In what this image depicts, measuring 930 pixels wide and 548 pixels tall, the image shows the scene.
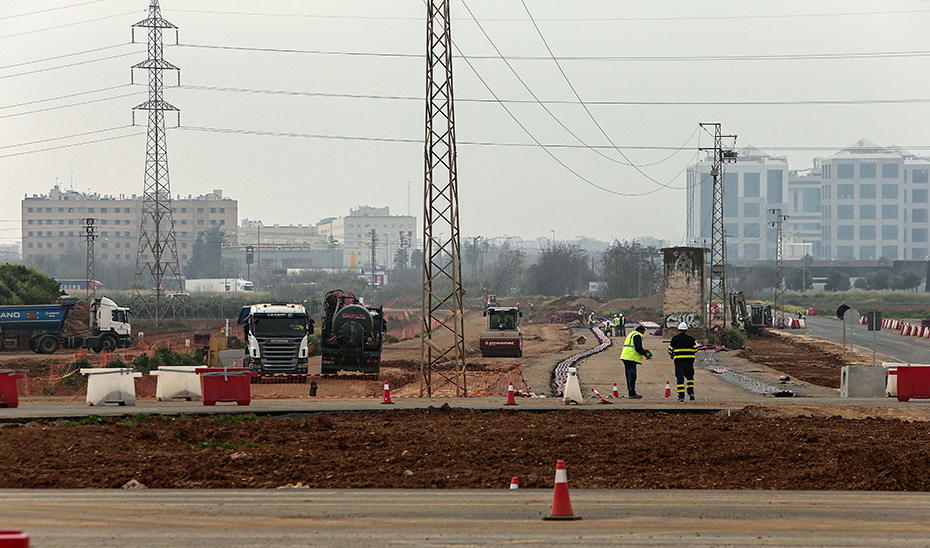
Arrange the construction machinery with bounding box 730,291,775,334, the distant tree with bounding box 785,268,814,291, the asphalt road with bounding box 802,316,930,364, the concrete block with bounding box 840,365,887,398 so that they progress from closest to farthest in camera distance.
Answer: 1. the concrete block with bounding box 840,365,887,398
2. the asphalt road with bounding box 802,316,930,364
3. the construction machinery with bounding box 730,291,775,334
4. the distant tree with bounding box 785,268,814,291

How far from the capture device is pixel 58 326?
50.4 m

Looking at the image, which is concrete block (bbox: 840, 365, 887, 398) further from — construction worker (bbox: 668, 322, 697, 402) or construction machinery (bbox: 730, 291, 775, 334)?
construction machinery (bbox: 730, 291, 775, 334)

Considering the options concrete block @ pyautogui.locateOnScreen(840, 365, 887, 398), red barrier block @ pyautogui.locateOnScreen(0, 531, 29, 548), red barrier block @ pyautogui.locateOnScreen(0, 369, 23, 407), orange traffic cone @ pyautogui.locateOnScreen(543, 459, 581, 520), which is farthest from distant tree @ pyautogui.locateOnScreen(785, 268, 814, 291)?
red barrier block @ pyautogui.locateOnScreen(0, 531, 29, 548)

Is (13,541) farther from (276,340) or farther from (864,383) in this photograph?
(276,340)

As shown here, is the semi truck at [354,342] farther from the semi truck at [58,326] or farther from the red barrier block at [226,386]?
the semi truck at [58,326]

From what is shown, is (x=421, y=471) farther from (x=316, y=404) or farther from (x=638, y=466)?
(x=316, y=404)

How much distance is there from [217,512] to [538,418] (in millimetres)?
9330

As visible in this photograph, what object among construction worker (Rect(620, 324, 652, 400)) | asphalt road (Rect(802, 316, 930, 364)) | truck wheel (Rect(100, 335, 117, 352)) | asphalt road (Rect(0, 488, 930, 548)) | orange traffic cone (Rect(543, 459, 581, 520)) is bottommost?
asphalt road (Rect(802, 316, 930, 364))

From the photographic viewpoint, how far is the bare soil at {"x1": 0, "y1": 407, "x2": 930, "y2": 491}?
12578 mm

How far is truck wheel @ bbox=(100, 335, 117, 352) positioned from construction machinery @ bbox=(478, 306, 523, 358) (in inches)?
802

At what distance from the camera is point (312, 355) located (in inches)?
1967

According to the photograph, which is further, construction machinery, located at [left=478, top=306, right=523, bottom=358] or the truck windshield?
construction machinery, located at [left=478, top=306, right=523, bottom=358]

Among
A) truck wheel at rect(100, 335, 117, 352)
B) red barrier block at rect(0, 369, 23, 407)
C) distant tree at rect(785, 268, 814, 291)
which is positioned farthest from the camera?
distant tree at rect(785, 268, 814, 291)

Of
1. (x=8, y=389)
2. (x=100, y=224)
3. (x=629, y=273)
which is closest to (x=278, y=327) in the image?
(x=8, y=389)
